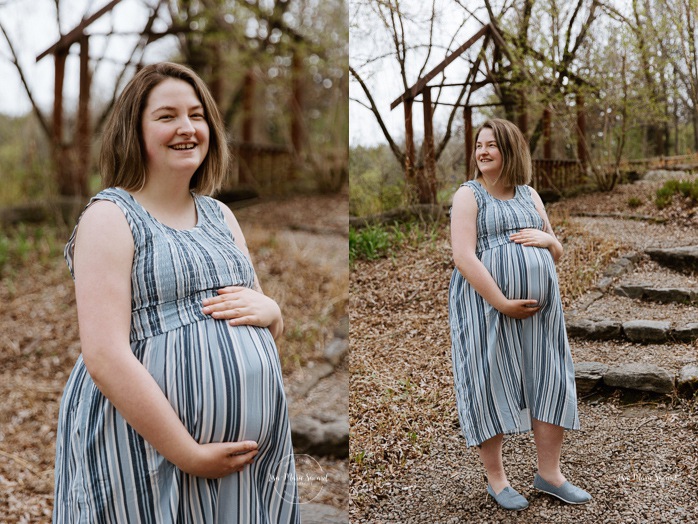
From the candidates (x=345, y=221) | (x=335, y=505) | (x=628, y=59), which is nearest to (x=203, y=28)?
(x=345, y=221)

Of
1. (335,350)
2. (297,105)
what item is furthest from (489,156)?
(297,105)

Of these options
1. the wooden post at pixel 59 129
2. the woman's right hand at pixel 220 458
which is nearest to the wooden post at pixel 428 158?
the woman's right hand at pixel 220 458

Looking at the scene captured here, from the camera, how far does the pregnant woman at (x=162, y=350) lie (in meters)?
1.16

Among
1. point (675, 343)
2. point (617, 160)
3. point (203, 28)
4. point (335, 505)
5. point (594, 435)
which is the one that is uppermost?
point (203, 28)

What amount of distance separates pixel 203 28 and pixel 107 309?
5.49 m

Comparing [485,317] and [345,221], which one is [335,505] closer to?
[485,317]

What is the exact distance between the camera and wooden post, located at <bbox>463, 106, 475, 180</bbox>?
1.69 m

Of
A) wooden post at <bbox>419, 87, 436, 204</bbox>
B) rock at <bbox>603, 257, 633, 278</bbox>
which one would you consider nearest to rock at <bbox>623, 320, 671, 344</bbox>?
rock at <bbox>603, 257, 633, 278</bbox>

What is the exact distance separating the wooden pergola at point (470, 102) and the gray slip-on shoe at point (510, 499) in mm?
777

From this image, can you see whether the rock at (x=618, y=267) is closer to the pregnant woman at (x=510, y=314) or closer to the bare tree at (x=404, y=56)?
the pregnant woman at (x=510, y=314)

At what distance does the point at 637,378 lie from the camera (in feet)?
4.88

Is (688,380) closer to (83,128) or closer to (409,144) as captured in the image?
(409,144)

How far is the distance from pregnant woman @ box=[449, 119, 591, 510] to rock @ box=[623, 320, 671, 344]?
0.15m

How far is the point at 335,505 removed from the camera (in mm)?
2891
